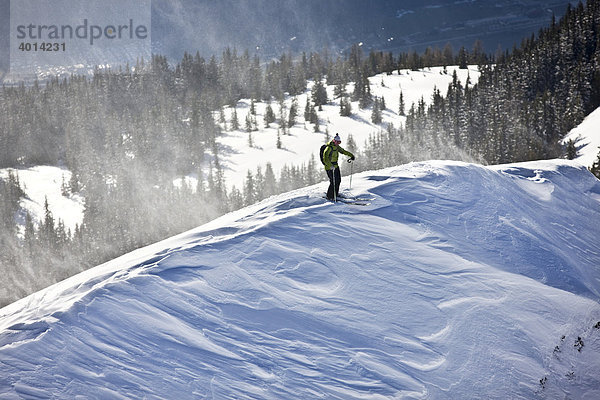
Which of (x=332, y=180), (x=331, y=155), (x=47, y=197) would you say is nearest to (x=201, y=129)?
(x=47, y=197)

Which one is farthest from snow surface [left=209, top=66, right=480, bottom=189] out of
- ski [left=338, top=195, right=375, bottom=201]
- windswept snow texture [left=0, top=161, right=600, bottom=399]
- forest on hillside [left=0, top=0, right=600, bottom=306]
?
windswept snow texture [left=0, top=161, right=600, bottom=399]

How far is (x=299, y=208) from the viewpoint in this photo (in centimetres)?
1652

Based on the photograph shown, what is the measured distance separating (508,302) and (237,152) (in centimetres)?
12736

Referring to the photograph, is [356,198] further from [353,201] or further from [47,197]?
[47,197]

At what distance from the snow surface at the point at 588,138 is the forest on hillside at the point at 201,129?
2747 millimetres

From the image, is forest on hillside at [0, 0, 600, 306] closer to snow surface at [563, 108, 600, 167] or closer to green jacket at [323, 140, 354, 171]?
snow surface at [563, 108, 600, 167]

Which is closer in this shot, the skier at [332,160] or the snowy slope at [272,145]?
the skier at [332,160]

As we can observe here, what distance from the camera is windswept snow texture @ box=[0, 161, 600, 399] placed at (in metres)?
10.7

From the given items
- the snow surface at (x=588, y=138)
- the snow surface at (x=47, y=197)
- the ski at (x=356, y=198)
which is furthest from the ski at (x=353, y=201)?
the snow surface at (x=47, y=197)

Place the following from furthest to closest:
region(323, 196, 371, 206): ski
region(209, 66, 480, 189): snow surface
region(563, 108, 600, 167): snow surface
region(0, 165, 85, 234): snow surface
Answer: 1. region(0, 165, 85, 234): snow surface
2. region(209, 66, 480, 189): snow surface
3. region(563, 108, 600, 167): snow surface
4. region(323, 196, 371, 206): ski

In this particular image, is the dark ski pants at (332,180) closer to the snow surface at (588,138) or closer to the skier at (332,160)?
the skier at (332,160)

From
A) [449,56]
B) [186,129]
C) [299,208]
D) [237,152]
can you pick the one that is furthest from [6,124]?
[299,208]

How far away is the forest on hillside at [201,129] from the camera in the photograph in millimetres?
97188

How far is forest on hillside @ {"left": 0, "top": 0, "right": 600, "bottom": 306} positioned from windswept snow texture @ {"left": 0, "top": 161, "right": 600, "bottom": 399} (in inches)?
2735
